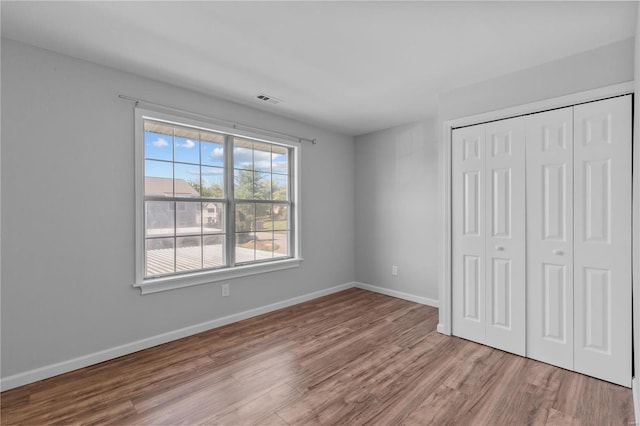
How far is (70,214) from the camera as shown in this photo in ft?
8.14

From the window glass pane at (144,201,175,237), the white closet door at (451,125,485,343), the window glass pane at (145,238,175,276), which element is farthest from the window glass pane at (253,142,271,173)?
the white closet door at (451,125,485,343)

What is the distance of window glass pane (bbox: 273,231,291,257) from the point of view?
4117 millimetres

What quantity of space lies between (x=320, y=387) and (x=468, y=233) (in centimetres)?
200

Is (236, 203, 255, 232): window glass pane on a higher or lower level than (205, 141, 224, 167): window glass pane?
lower

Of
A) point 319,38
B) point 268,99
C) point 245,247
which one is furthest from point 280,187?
point 319,38

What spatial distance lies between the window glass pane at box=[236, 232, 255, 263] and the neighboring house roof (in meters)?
0.74

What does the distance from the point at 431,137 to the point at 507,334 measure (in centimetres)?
254

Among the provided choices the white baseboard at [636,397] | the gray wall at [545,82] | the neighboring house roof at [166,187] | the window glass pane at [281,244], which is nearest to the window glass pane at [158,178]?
the neighboring house roof at [166,187]

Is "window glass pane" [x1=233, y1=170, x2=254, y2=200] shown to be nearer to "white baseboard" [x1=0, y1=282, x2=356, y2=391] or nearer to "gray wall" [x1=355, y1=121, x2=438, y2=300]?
"white baseboard" [x1=0, y1=282, x2=356, y2=391]

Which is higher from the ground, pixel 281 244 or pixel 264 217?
pixel 264 217

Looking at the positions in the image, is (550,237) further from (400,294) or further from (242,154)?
(242,154)

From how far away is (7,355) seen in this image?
2.21 meters

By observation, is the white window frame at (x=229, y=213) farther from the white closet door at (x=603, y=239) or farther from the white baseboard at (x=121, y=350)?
the white closet door at (x=603, y=239)

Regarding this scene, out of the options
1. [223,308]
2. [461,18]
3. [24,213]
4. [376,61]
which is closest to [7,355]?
[24,213]
